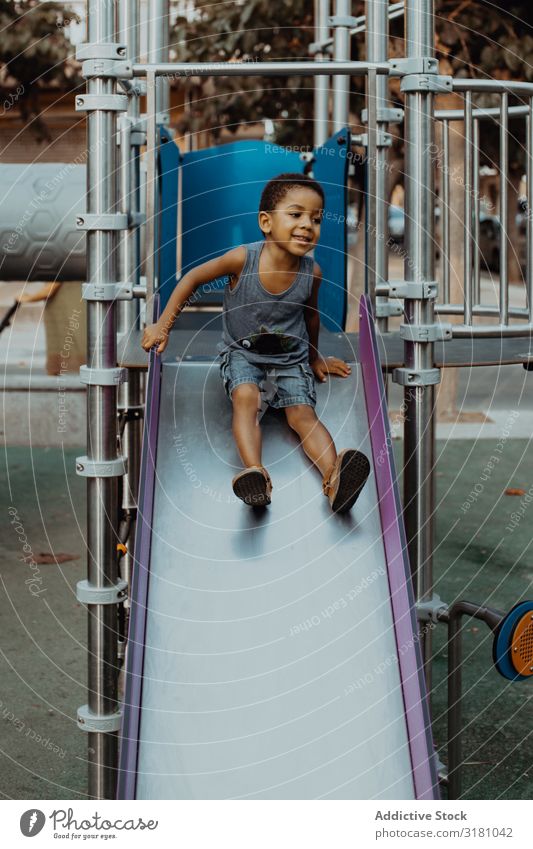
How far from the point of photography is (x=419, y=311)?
339 cm

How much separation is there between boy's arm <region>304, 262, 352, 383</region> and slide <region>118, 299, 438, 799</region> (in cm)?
19

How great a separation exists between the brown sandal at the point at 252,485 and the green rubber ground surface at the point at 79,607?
107cm

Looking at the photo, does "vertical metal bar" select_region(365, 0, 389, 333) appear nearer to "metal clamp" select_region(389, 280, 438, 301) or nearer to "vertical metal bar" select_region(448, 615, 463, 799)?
"metal clamp" select_region(389, 280, 438, 301)

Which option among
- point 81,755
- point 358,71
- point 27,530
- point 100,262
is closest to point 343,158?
point 358,71

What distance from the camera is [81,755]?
3795 mm

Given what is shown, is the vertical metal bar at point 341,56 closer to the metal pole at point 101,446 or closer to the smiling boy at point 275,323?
the smiling boy at point 275,323

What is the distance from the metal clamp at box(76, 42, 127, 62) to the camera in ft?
10.1

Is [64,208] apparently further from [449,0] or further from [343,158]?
[449,0]

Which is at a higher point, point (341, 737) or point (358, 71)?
point (358, 71)

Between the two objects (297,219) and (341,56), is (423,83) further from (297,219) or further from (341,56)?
(341,56)

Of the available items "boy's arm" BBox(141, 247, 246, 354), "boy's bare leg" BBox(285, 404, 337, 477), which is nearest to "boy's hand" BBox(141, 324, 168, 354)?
"boy's arm" BBox(141, 247, 246, 354)

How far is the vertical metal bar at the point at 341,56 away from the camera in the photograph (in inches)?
245

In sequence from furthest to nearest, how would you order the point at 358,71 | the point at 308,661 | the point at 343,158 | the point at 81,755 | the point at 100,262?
the point at 343,158, the point at 81,755, the point at 358,71, the point at 100,262, the point at 308,661
